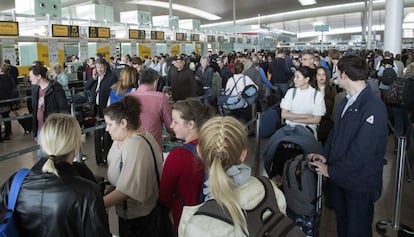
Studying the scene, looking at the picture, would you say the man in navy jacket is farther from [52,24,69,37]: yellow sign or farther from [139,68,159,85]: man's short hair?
[52,24,69,37]: yellow sign

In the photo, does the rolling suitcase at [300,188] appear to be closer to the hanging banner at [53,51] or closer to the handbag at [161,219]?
the handbag at [161,219]

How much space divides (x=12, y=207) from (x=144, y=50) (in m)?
17.0

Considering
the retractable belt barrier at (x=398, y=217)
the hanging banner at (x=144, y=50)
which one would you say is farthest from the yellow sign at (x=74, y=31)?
the retractable belt barrier at (x=398, y=217)

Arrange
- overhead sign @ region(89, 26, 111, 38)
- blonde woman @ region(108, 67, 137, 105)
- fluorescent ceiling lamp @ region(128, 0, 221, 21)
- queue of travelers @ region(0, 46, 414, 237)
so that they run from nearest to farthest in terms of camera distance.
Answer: queue of travelers @ region(0, 46, 414, 237), blonde woman @ region(108, 67, 137, 105), overhead sign @ region(89, 26, 111, 38), fluorescent ceiling lamp @ region(128, 0, 221, 21)

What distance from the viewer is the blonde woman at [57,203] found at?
1766mm

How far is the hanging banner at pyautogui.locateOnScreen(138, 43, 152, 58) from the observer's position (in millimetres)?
18062

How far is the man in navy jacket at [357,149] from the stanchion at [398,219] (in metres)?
1.15

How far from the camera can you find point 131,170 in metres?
2.37

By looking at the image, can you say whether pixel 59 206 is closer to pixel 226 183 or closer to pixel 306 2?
pixel 226 183

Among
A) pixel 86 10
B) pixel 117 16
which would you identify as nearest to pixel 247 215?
pixel 86 10

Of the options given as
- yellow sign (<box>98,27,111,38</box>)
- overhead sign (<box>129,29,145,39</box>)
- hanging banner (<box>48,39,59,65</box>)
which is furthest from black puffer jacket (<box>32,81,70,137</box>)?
overhead sign (<box>129,29,145,39</box>)

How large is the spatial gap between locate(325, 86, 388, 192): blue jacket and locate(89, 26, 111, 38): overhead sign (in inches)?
475

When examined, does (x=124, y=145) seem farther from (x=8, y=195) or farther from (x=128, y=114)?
(x=8, y=195)

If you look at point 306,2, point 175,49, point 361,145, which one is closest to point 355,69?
point 361,145
